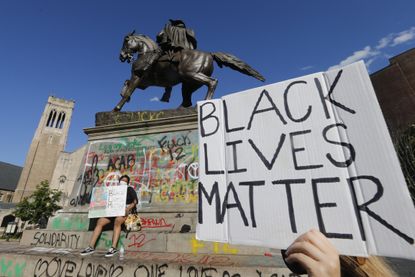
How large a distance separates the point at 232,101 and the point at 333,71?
765 mm

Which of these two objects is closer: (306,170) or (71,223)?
(306,170)

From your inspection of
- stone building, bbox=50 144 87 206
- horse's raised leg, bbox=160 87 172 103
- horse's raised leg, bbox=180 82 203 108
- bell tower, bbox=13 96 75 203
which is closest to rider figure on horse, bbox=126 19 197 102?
horse's raised leg, bbox=180 82 203 108

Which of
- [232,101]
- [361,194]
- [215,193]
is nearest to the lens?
[361,194]

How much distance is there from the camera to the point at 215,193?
70.7 inches

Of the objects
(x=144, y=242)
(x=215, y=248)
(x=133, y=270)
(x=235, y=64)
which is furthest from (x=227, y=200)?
(x=235, y=64)

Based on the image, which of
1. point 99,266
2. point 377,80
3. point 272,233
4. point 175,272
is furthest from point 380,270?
point 377,80

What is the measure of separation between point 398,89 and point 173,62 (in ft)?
103

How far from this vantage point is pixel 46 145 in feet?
241

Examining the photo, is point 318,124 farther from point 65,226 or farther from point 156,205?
point 65,226

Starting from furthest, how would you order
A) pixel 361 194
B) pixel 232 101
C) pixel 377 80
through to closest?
pixel 377 80
pixel 232 101
pixel 361 194

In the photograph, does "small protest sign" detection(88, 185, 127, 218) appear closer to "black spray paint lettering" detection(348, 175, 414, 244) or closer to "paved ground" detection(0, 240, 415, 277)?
"paved ground" detection(0, 240, 415, 277)

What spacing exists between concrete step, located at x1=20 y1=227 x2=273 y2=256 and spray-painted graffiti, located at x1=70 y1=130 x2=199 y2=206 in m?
0.95

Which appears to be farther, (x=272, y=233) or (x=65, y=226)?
(x=65, y=226)

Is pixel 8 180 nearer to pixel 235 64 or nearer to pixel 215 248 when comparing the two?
pixel 235 64
